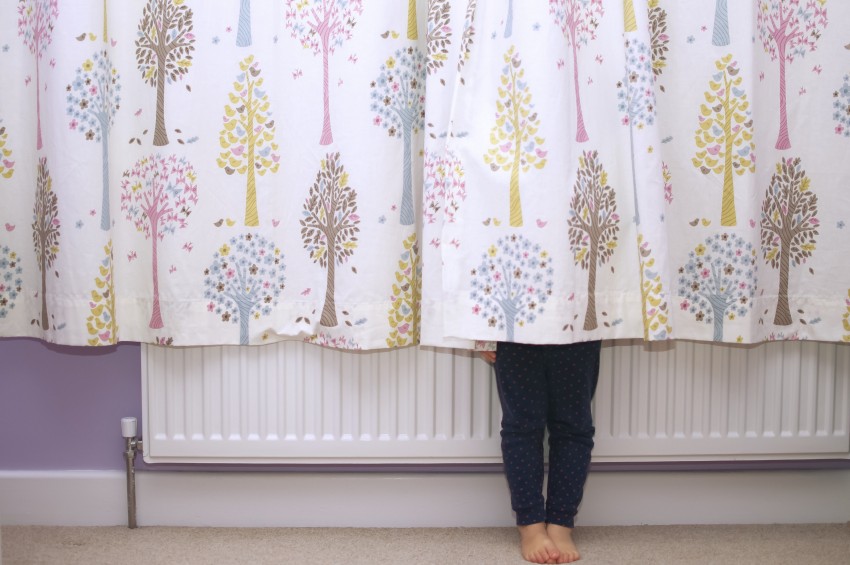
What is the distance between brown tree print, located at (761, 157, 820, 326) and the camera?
1243 mm

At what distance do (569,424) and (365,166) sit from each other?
571 mm

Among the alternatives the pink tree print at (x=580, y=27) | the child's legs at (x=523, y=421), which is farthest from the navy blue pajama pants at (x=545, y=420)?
the pink tree print at (x=580, y=27)

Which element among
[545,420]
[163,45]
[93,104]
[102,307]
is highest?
[163,45]

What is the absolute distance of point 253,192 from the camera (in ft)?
4.01

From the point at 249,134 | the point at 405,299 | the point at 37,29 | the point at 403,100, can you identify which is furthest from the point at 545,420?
the point at 37,29

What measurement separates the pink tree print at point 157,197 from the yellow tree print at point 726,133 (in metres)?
0.89

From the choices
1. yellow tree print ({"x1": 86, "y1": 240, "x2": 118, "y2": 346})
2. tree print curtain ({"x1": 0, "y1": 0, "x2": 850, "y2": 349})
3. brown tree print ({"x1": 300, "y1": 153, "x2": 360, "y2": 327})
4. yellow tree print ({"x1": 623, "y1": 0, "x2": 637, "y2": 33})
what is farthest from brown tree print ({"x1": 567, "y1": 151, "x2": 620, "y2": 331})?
yellow tree print ({"x1": 86, "y1": 240, "x2": 118, "y2": 346})

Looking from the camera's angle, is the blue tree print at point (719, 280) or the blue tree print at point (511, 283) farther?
the blue tree print at point (719, 280)

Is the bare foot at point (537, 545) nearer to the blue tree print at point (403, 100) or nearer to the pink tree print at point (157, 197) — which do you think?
the blue tree print at point (403, 100)

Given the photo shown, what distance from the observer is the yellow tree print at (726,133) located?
1.20 metres

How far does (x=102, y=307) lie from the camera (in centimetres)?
120

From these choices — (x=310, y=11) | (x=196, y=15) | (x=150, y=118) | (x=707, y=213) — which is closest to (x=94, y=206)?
(x=150, y=118)

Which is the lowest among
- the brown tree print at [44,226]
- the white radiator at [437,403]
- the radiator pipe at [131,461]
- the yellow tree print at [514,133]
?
the radiator pipe at [131,461]

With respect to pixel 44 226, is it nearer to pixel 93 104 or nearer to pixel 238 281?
pixel 93 104
